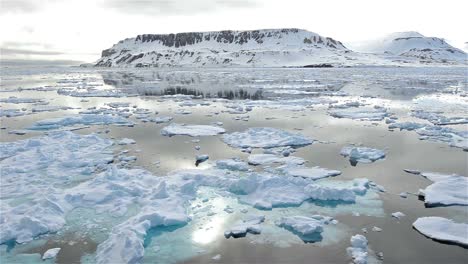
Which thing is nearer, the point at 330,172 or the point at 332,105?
the point at 330,172

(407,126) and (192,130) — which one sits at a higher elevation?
(407,126)

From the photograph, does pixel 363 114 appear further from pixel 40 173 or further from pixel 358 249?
pixel 40 173

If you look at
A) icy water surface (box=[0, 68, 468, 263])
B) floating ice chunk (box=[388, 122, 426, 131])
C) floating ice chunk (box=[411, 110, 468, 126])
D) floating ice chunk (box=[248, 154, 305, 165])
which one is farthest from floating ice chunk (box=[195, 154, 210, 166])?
floating ice chunk (box=[411, 110, 468, 126])

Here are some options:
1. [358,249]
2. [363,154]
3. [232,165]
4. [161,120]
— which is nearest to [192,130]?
[161,120]

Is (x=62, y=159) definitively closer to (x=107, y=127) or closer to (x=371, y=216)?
(x=107, y=127)

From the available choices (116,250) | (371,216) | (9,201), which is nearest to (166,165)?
(9,201)

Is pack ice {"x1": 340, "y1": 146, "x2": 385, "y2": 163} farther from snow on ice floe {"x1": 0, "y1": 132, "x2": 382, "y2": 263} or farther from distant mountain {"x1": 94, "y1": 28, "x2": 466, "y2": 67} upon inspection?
distant mountain {"x1": 94, "y1": 28, "x2": 466, "y2": 67}
